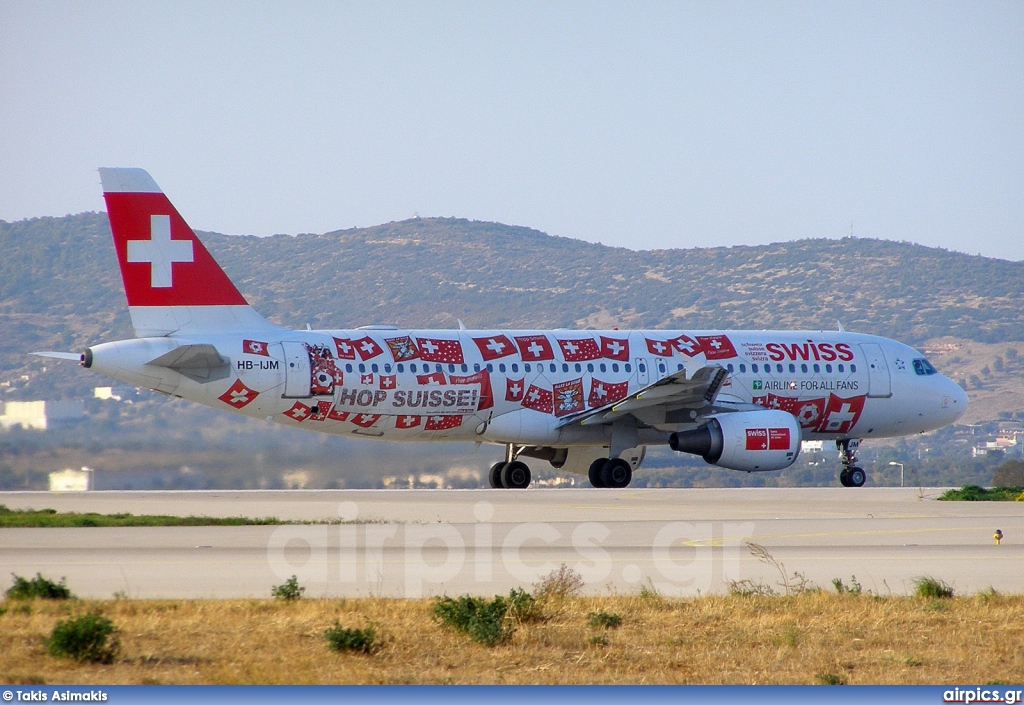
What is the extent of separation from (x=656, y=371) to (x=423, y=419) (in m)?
6.37

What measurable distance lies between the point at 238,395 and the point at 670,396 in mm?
10007

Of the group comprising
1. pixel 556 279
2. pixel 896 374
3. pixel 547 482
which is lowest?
pixel 547 482

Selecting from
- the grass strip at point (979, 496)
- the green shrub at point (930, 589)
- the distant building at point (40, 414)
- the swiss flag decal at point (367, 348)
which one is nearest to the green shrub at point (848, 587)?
the green shrub at point (930, 589)

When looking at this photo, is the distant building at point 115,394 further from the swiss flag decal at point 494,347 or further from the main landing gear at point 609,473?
the main landing gear at point 609,473

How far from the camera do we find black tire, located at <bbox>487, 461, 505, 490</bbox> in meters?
33.4

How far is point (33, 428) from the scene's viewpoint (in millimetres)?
33344

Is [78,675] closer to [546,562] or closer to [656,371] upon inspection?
[546,562]

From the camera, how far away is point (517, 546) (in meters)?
18.3

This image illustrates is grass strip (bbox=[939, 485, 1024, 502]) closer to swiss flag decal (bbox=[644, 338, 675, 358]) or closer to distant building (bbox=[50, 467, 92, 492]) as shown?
swiss flag decal (bbox=[644, 338, 675, 358])

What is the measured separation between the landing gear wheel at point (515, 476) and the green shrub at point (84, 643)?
924 inches

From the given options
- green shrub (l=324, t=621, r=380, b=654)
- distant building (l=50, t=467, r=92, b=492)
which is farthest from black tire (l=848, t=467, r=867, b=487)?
green shrub (l=324, t=621, r=380, b=654)

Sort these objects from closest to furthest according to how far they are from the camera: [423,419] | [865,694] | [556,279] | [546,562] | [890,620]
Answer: [865,694]
[890,620]
[546,562]
[423,419]
[556,279]

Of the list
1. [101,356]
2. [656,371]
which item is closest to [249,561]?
[101,356]

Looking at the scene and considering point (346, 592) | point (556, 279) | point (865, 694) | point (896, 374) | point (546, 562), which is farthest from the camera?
point (556, 279)
